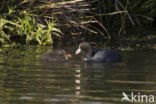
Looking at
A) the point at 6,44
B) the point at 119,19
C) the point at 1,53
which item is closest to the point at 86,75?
the point at 1,53

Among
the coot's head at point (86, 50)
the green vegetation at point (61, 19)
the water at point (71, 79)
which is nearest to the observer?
the water at point (71, 79)

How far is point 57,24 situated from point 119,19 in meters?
3.13

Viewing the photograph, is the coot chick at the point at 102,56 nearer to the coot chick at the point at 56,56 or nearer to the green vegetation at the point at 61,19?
the coot chick at the point at 56,56

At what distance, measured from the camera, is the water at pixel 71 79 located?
266 inches

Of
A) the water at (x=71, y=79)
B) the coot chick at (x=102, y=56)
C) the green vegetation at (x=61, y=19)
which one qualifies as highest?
the green vegetation at (x=61, y=19)

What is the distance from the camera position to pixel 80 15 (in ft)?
51.2

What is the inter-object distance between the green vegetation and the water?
5.96ft

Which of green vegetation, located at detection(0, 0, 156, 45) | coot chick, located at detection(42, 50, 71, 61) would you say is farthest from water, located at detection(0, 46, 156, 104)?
green vegetation, located at detection(0, 0, 156, 45)

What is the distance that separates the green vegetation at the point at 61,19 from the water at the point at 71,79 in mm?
1815

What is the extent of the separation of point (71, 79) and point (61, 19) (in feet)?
23.3

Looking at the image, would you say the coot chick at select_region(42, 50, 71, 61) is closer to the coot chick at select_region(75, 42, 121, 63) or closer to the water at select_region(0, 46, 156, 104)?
the water at select_region(0, 46, 156, 104)

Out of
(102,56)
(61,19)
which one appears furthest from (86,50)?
(61,19)

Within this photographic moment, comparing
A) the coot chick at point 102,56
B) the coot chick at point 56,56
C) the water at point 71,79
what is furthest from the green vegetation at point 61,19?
the coot chick at point 102,56

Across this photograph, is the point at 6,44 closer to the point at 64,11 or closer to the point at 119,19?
the point at 64,11
